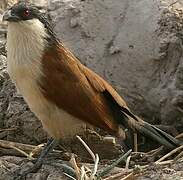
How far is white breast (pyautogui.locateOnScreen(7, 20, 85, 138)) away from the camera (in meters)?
3.52

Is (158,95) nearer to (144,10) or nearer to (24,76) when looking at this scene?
(144,10)

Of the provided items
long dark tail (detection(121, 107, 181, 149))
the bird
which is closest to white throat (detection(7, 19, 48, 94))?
the bird

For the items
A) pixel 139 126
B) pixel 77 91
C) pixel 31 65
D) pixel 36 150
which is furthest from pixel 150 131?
pixel 31 65

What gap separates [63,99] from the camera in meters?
3.59

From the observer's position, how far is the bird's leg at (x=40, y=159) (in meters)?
3.62

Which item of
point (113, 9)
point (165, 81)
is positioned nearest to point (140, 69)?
point (165, 81)

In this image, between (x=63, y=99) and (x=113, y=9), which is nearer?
(x=63, y=99)

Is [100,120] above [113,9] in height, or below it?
below

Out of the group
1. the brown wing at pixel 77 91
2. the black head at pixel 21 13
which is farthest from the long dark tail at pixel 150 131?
the black head at pixel 21 13

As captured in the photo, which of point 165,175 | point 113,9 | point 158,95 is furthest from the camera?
point 113,9

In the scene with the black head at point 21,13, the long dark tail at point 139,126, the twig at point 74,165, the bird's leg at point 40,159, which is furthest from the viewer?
the long dark tail at point 139,126

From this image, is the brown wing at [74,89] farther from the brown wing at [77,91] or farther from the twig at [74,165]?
the twig at [74,165]

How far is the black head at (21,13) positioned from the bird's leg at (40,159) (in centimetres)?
71

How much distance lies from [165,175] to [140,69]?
107 centimetres
